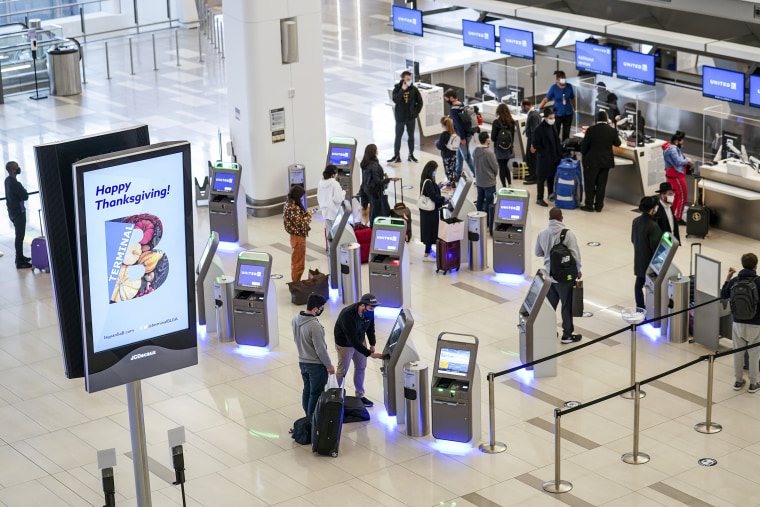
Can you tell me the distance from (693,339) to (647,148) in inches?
221

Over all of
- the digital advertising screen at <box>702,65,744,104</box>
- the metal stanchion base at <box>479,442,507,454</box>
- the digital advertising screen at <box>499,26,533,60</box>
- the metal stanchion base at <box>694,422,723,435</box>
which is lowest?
the metal stanchion base at <box>479,442,507,454</box>

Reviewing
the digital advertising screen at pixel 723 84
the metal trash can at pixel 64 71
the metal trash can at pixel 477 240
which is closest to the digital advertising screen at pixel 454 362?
the metal trash can at pixel 477 240

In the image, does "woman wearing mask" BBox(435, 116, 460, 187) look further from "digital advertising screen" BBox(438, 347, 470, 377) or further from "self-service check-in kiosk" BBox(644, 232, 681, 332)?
"digital advertising screen" BBox(438, 347, 470, 377)

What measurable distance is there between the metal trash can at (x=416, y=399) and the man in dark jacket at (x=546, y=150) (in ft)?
24.9

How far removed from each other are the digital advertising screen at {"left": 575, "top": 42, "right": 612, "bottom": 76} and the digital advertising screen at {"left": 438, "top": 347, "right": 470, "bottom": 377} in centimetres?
1040

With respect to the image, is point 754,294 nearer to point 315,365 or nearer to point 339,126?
point 315,365

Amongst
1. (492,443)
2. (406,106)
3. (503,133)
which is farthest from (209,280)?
(406,106)

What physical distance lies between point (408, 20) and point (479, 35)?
2029 millimetres

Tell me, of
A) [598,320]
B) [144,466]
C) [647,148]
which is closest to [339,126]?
[647,148]

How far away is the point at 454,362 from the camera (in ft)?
35.5

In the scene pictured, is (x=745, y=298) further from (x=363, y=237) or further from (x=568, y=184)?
(x=568, y=184)

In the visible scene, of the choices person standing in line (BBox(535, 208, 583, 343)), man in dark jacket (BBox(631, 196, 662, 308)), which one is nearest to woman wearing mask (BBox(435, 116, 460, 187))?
man in dark jacket (BBox(631, 196, 662, 308))

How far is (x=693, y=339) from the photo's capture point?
43.2ft

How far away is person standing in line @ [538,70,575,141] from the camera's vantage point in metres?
20.6
